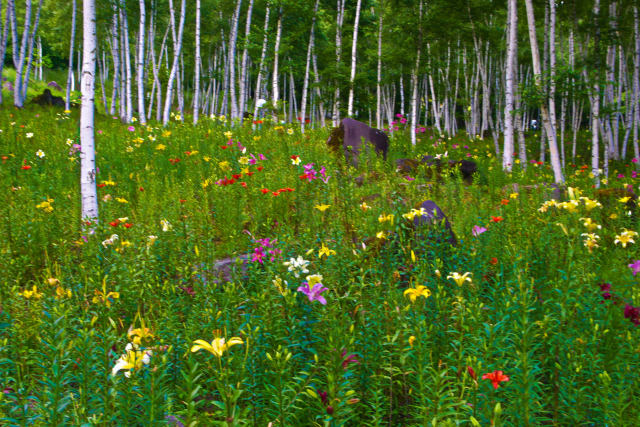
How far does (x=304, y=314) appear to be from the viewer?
229 cm

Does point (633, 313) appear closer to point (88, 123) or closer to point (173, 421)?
point (173, 421)

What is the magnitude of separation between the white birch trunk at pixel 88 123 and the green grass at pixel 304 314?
265 mm

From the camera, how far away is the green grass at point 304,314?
1.67 m

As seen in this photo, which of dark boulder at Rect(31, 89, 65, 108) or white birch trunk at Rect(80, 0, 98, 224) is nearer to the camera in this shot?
white birch trunk at Rect(80, 0, 98, 224)

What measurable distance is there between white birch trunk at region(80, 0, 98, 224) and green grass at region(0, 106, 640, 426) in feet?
0.87

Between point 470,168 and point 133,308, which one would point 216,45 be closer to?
point 470,168

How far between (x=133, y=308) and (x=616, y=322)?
3.14m

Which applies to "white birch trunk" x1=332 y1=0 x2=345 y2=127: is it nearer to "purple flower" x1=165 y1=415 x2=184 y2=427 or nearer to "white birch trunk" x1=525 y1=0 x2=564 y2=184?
Answer: "white birch trunk" x1=525 y1=0 x2=564 y2=184

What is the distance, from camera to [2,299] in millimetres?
2896

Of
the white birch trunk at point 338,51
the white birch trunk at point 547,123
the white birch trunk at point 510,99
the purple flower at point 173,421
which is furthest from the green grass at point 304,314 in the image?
the white birch trunk at point 338,51

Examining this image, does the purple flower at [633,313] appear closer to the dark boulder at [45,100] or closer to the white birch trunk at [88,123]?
the white birch trunk at [88,123]

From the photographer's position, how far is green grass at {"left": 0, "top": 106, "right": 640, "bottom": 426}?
1667 millimetres

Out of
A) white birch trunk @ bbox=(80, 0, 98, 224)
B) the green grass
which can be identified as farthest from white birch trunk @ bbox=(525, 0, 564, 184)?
white birch trunk @ bbox=(80, 0, 98, 224)

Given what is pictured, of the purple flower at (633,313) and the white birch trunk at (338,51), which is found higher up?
the white birch trunk at (338,51)
